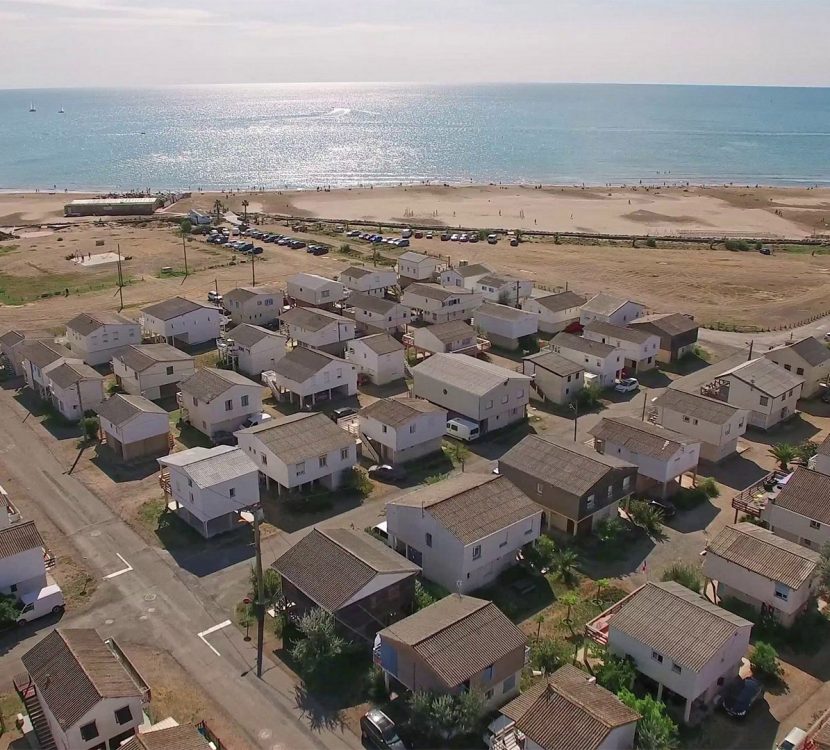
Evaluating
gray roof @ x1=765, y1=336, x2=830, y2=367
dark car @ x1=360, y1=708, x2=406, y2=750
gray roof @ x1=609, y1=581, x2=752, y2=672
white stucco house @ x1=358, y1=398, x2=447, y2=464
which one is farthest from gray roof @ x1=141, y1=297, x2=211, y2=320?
gray roof @ x1=765, y1=336, x2=830, y2=367

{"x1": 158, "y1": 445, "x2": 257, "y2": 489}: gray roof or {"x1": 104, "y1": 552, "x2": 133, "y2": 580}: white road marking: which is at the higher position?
{"x1": 158, "y1": 445, "x2": 257, "y2": 489}: gray roof

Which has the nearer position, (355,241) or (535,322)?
(535,322)

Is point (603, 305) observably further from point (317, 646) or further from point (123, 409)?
point (317, 646)

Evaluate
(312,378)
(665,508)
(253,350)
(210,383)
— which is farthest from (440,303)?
(665,508)

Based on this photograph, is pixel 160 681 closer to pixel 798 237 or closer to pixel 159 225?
pixel 159 225

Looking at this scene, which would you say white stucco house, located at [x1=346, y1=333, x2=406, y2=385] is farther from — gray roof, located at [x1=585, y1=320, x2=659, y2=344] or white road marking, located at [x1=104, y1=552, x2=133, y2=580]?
white road marking, located at [x1=104, y1=552, x2=133, y2=580]

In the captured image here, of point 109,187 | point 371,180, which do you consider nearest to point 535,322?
point 371,180

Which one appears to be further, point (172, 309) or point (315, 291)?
point (315, 291)
